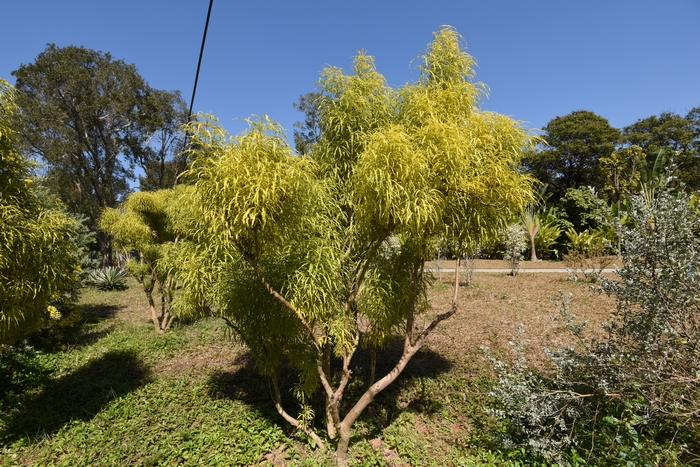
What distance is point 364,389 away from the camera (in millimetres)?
4812

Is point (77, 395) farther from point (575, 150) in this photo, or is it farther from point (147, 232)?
point (575, 150)

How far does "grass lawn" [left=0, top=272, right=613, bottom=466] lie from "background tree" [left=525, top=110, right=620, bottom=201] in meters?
14.8

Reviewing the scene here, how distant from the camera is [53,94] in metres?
14.5

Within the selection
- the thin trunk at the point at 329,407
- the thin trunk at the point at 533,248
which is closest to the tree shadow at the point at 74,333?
the thin trunk at the point at 329,407

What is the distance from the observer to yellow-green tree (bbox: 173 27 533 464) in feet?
8.00

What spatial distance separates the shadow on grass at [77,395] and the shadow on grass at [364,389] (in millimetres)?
1311

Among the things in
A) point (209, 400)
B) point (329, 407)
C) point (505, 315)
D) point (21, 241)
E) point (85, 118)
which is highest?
point (85, 118)

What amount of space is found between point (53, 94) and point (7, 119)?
15314 mm

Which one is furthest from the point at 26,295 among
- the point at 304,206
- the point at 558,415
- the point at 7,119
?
the point at 558,415

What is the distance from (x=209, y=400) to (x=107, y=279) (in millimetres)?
10631

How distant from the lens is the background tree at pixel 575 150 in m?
18.7

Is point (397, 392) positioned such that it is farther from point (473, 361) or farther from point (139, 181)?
point (139, 181)

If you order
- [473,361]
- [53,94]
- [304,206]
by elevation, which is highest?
[53,94]

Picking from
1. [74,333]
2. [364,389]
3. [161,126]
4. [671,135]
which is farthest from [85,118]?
[671,135]
